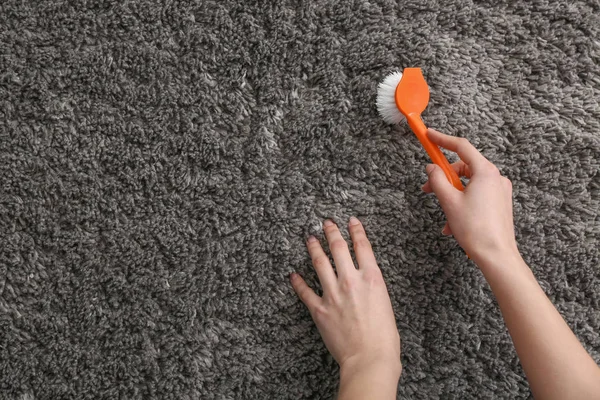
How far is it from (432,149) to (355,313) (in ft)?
0.83

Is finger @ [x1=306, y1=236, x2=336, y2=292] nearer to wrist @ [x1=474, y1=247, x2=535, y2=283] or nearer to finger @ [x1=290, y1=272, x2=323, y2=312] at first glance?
finger @ [x1=290, y1=272, x2=323, y2=312]

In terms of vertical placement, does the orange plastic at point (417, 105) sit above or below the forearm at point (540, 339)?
above

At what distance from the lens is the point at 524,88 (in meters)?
0.74

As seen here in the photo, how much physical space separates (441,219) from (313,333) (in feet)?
0.84

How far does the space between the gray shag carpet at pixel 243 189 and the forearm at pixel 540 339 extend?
0.38 feet

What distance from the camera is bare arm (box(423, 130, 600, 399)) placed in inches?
21.6

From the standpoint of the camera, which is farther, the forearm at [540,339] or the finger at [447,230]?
the finger at [447,230]

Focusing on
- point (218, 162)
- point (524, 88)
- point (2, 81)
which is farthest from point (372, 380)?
point (2, 81)

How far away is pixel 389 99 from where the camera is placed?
701mm

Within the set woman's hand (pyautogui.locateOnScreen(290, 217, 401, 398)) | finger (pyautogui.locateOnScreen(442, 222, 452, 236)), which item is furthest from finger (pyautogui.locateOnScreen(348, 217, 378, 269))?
finger (pyautogui.locateOnScreen(442, 222, 452, 236))

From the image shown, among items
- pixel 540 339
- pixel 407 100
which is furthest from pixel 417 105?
pixel 540 339

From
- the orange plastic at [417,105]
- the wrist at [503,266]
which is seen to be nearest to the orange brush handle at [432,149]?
the orange plastic at [417,105]

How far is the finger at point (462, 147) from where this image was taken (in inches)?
25.4

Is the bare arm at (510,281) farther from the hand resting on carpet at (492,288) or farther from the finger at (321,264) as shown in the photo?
the finger at (321,264)
